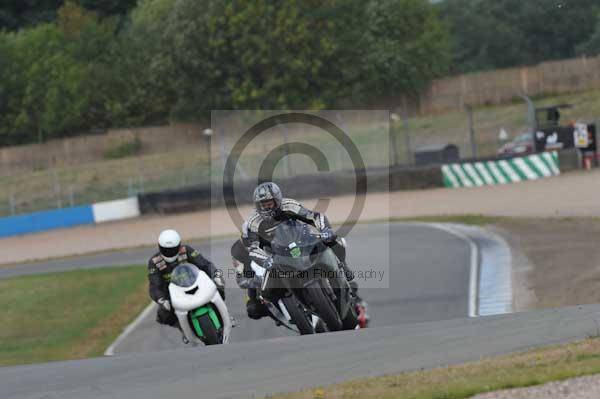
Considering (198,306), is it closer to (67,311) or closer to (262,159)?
(67,311)

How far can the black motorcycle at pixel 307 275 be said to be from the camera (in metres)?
9.39

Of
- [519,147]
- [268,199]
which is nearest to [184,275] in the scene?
[268,199]

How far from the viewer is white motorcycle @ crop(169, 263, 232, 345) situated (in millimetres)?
9922

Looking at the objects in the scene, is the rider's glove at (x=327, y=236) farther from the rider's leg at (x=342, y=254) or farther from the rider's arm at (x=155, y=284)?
the rider's arm at (x=155, y=284)

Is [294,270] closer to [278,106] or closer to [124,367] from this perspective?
[124,367]

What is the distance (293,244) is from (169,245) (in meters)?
1.75

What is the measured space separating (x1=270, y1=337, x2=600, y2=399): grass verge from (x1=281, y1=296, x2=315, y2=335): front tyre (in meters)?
2.59

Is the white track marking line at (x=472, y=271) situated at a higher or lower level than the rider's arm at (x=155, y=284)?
lower

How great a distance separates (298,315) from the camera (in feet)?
31.4

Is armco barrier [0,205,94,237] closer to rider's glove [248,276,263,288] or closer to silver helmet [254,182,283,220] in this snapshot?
rider's glove [248,276,263,288]

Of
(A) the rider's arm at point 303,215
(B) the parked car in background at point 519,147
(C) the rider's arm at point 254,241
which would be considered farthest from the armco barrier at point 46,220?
(A) the rider's arm at point 303,215

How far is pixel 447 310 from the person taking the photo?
1386cm

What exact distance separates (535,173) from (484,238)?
10660 millimetres

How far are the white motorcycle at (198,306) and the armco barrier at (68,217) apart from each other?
2483 centimetres
